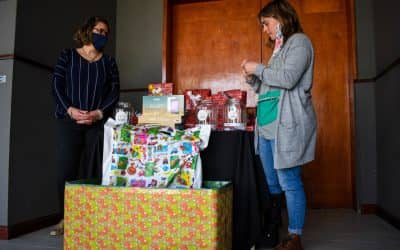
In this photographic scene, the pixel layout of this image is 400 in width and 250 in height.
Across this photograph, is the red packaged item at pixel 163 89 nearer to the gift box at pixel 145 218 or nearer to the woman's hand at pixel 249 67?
the woman's hand at pixel 249 67

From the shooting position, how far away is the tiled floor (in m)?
1.93

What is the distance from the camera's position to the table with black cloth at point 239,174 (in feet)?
5.66

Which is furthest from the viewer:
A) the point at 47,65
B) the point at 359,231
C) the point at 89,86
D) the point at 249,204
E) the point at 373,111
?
the point at 373,111

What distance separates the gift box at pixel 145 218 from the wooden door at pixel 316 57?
6.21ft

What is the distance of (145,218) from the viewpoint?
1.47m

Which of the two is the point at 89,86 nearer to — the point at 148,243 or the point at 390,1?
the point at 148,243

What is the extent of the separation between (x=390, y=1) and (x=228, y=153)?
1801mm

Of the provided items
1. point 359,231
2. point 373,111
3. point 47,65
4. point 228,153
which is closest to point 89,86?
point 47,65

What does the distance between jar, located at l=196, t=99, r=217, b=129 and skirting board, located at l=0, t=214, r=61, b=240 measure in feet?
4.28

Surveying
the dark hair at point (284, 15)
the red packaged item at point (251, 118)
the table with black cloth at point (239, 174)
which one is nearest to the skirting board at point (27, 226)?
the table with black cloth at point (239, 174)

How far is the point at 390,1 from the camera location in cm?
261

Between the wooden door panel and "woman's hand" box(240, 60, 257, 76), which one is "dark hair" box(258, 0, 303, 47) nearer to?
"woman's hand" box(240, 60, 257, 76)

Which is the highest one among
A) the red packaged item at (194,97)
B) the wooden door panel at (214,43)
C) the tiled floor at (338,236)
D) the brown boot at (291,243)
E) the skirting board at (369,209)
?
the wooden door panel at (214,43)

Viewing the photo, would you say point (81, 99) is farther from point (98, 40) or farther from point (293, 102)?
point (293, 102)
